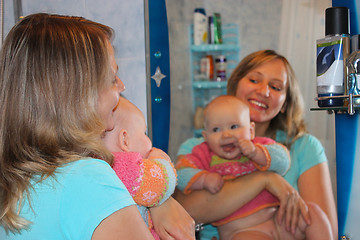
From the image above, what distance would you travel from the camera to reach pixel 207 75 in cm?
170

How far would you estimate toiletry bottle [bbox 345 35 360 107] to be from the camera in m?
1.15

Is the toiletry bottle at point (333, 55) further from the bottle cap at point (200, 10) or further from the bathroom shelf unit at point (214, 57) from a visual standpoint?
the bottle cap at point (200, 10)

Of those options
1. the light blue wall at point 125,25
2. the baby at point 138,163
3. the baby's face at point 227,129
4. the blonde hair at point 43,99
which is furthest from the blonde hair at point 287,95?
the blonde hair at point 43,99

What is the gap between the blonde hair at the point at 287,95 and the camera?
1.55m

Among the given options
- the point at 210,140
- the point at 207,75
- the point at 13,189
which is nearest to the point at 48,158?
the point at 13,189

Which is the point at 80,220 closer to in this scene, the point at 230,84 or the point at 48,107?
the point at 48,107

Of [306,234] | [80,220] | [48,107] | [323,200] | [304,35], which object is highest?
[304,35]

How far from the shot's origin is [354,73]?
1.16m

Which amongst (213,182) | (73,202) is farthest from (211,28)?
(73,202)

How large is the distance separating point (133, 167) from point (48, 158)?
0.25 meters

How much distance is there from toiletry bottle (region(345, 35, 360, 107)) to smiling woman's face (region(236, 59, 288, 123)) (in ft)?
1.37

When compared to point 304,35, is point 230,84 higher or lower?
lower

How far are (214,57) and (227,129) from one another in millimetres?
332

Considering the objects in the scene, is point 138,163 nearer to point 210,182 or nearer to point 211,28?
point 210,182
